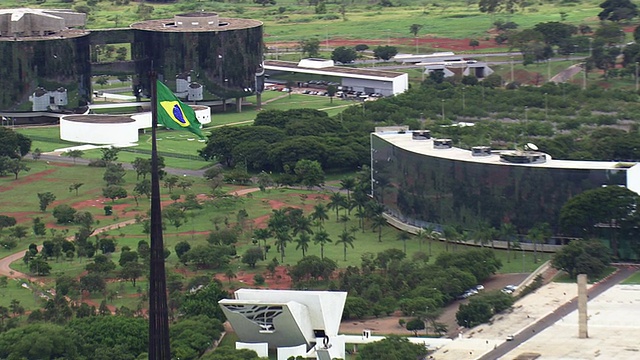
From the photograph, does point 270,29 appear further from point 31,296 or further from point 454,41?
point 31,296

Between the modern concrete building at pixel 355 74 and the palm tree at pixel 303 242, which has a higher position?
the modern concrete building at pixel 355 74

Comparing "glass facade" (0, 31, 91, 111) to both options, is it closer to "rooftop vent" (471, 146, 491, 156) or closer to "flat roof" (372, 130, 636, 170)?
"flat roof" (372, 130, 636, 170)

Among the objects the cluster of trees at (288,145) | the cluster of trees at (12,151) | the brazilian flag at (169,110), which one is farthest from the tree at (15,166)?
the brazilian flag at (169,110)

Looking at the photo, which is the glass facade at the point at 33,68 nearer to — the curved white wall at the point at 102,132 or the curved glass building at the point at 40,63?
the curved glass building at the point at 40,63

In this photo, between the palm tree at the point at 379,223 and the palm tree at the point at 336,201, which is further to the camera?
the palm tree at the point at 336,201

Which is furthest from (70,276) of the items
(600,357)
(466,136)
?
(466,136)

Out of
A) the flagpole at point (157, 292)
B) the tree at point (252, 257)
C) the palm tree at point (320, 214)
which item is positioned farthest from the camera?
the palm tree at point (320, 214)
